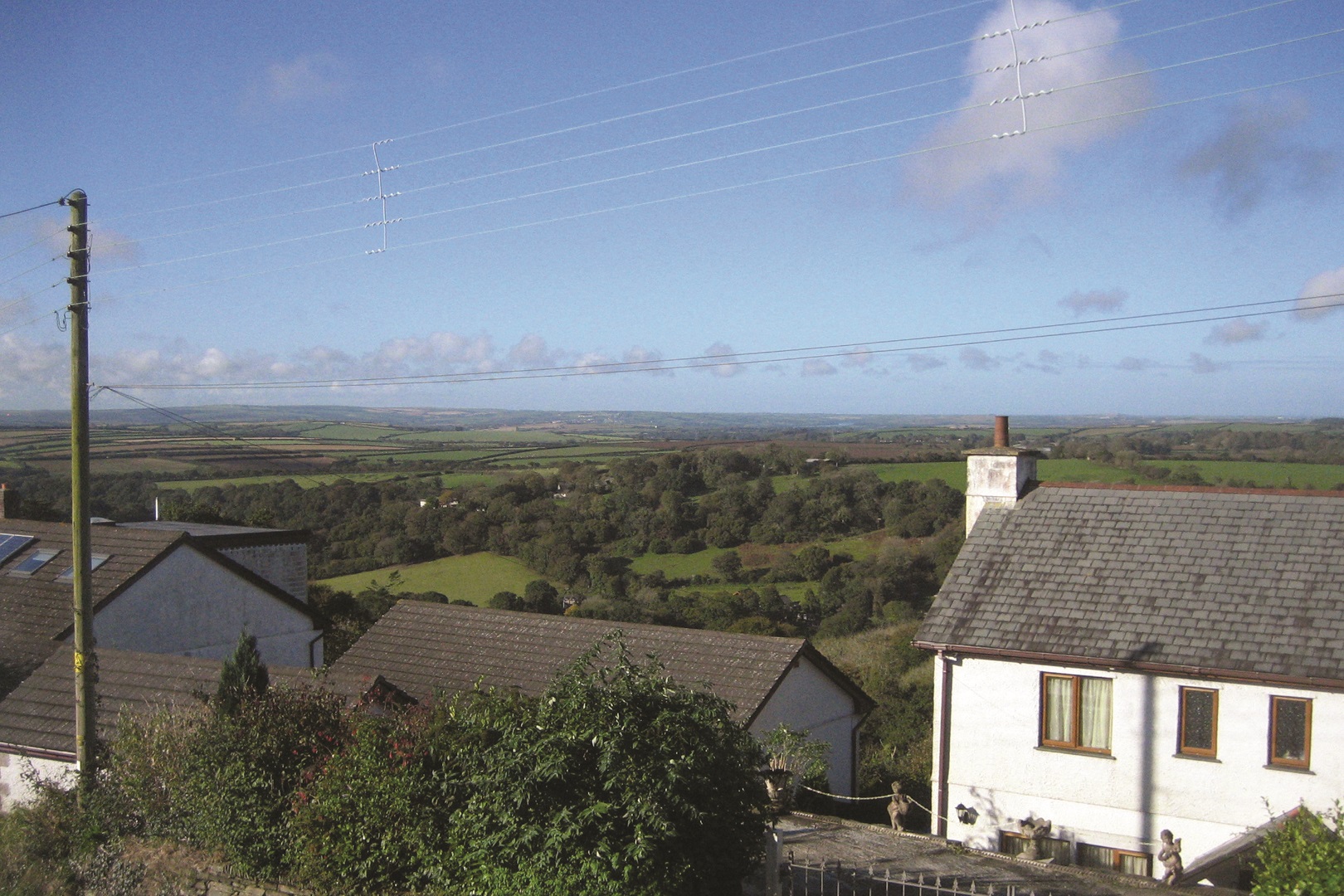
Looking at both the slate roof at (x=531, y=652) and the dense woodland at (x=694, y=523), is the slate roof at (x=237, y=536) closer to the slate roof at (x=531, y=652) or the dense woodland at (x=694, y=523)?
the dense woodland at (x=694, y=523)

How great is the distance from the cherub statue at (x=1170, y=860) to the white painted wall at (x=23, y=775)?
1280cm

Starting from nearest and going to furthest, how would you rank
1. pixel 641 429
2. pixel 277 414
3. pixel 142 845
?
pixel 142 845 < pixel 277 414 < pixel 641 429

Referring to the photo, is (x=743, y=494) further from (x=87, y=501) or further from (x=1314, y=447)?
(x=87, y=501)

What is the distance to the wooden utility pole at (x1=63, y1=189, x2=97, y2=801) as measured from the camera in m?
11.6

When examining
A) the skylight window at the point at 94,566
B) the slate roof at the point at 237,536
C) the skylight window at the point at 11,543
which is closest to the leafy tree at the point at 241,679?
the skylight window at the point at 94,566

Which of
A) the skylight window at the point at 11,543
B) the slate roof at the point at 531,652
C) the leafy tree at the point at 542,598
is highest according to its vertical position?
the skylight window at the point at 11,543

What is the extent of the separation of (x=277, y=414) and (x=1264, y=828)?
71793 mm

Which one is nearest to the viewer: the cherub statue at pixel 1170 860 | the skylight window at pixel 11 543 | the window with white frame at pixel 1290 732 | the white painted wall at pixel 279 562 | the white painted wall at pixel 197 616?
the cherub statue at pixel 1170 860

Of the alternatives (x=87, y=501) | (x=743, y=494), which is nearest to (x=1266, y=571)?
(x=87, y=501)

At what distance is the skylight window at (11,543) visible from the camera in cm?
1894

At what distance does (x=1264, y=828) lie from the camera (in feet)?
39.5

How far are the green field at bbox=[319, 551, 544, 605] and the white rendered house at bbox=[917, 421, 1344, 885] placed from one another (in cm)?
3034

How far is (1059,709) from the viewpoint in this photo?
1358 centimetres

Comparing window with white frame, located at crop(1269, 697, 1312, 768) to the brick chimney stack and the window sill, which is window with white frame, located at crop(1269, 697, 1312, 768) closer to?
the window sill
